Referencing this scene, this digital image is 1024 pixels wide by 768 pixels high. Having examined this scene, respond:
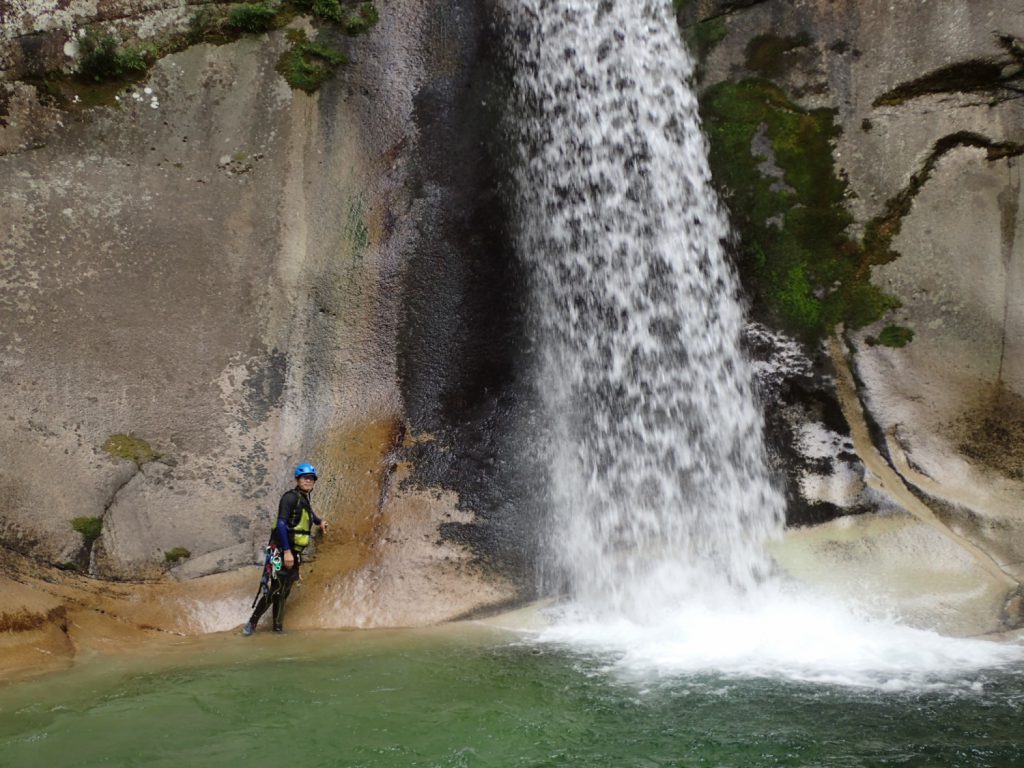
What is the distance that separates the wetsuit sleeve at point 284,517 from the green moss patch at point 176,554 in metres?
1.01

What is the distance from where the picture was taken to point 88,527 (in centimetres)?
693

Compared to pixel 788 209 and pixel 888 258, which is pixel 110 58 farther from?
pixel 888 258

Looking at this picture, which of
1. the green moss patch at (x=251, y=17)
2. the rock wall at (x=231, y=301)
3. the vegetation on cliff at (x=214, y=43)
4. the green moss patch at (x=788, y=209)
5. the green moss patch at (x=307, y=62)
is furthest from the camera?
the green moss patch at (x=307, y=62)

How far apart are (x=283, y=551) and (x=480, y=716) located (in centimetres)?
249

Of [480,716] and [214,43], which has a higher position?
[214,43]

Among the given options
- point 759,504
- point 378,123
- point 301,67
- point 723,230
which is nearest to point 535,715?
point 759,504

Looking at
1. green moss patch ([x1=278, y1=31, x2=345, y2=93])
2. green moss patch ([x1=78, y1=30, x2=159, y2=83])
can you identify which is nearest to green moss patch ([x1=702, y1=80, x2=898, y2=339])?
green moss patch ([x1=278, y1=31, x2=345, y2=93])

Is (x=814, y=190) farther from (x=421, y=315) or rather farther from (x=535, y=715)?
(x=535, y=715)

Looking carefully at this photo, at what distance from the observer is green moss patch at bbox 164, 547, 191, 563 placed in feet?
23.0

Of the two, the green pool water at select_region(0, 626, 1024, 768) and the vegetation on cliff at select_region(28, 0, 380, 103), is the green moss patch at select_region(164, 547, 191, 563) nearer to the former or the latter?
the green pool water at select_region(0, 626, 1024, 768)

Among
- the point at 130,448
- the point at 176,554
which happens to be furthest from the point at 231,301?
the point at 176,554

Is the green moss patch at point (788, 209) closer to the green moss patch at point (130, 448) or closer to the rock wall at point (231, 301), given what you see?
the rock wall at point (231, 301)

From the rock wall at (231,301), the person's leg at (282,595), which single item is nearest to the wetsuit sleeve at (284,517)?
the person's leg at (282,595)

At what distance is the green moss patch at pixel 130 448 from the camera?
710cm
